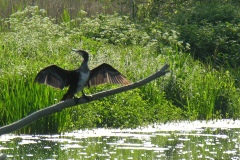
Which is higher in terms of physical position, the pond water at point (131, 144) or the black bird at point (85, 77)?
the black bird at point (85, 77)

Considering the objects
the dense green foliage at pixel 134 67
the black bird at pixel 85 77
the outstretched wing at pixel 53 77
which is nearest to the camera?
the outstretched wing at pixel 53 77

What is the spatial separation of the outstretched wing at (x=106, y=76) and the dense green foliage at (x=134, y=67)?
12.9 feet

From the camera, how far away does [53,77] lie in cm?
546

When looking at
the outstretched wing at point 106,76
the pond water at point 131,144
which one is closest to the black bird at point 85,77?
the outstretched wing at point 106,76

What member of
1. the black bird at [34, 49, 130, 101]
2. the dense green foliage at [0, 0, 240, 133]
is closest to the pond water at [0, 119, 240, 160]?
the dense green foliage at [0, 0, 240, 133]

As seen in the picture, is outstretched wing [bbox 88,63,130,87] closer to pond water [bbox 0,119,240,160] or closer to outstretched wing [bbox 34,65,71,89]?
outstretched wing [bbox 34,65,71,89]

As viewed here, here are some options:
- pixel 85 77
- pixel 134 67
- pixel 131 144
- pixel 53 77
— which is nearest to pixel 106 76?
pixel 85 77

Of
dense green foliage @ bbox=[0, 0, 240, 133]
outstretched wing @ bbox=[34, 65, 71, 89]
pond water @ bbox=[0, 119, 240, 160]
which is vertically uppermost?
dense green foliage @ bbox=[0, 0, 240, 133]

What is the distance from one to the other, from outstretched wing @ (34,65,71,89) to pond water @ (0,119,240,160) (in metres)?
2.60

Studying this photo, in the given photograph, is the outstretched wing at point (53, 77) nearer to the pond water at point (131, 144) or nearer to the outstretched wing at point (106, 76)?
the outstretched wing at point (106, 76)

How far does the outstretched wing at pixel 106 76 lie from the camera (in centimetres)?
565

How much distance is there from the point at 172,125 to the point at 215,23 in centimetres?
626

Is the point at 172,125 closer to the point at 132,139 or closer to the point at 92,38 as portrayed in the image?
the point at 132,139

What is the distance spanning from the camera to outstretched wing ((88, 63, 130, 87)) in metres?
5.65
